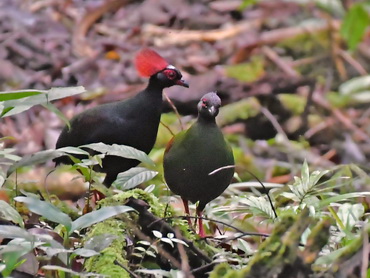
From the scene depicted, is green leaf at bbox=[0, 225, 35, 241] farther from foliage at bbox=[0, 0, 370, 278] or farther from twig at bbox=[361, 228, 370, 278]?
twig at bbox=[361, 228, 370, 278]

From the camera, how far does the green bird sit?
3.55 metres

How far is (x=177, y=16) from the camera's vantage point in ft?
33.0

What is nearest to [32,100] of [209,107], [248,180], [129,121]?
[209,107]

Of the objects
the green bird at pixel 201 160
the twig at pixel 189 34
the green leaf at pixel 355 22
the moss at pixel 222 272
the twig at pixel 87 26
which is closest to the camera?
the moss at pixel 222 272

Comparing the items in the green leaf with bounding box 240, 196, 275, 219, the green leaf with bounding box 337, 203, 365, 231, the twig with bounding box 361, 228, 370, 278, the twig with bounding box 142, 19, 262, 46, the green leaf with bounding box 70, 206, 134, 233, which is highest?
the twig with bounding box 361, 228, 370, 278

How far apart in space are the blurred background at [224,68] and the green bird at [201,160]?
2.70 m

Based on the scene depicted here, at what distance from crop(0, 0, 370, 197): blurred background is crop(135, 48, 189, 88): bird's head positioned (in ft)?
6.41

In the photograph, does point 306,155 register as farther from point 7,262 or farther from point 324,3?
point 7,262

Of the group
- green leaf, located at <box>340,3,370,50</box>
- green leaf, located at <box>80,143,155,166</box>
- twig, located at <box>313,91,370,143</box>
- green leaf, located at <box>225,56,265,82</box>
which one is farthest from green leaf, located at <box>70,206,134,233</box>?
green leaf, located at <box>225,56,265,82</box>

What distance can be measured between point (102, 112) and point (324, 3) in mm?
1392

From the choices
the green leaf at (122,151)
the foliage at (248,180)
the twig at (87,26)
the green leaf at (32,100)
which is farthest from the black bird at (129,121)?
the twig at (87,26)

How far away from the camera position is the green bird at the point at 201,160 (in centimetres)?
355

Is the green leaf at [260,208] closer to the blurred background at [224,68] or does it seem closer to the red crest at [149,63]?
the red crest at [149,63]

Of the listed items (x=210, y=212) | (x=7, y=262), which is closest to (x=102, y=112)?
(x=210, y=212)
